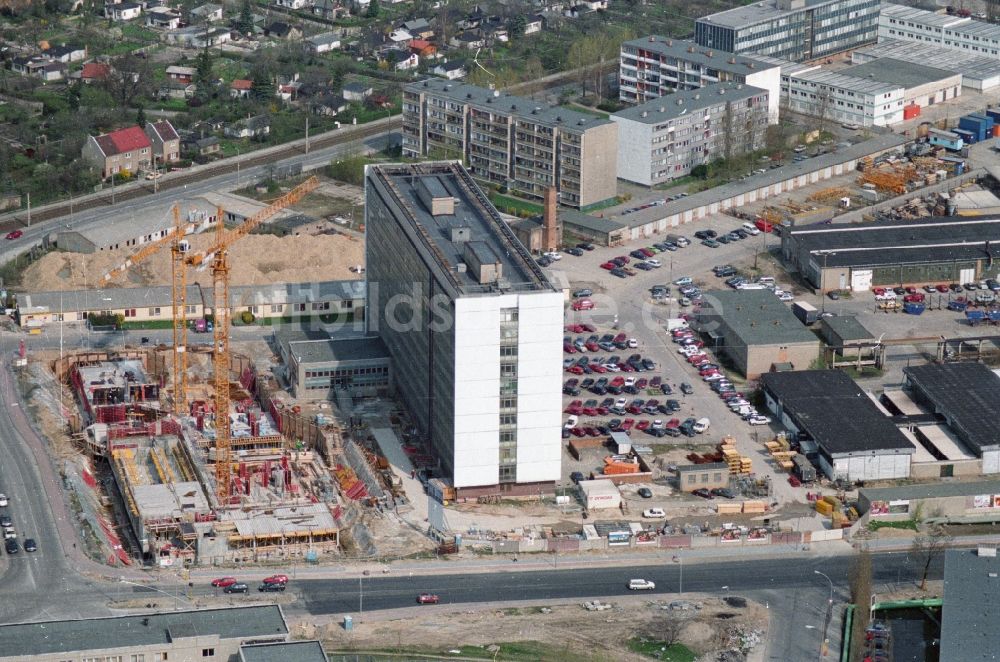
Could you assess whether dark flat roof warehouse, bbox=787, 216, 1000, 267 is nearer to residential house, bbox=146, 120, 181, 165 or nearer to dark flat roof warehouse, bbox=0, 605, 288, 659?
residential house, bbox=146, 120, 181, 165

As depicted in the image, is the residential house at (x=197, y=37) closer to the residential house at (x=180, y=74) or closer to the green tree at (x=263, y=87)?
the residential house at (x=180, y=74)

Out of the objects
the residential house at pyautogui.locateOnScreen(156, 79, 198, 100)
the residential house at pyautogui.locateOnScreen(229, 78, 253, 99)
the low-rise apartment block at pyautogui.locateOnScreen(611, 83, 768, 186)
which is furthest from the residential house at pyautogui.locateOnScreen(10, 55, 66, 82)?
the low-rise apartment block at pyautogui.locateOnScreen(611, 83, 768, 186)

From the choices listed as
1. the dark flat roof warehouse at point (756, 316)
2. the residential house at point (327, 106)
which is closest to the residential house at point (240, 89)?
the residential house at point (327, 106)

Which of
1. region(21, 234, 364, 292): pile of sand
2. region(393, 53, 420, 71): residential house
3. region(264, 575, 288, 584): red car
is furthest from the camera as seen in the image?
region(393, 53, 420, 71): residential house

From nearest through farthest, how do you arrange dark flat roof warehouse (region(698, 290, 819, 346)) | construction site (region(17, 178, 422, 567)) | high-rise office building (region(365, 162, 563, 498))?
construction site (region(17, 178, 422, 567)) < high-rise office building (region(365, 162, 563, 498)) < dark flat roof warehouse (region(698, 290, 819, 346))

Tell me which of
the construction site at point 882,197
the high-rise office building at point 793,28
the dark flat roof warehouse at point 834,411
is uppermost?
the high-rise office building at point 793,28
